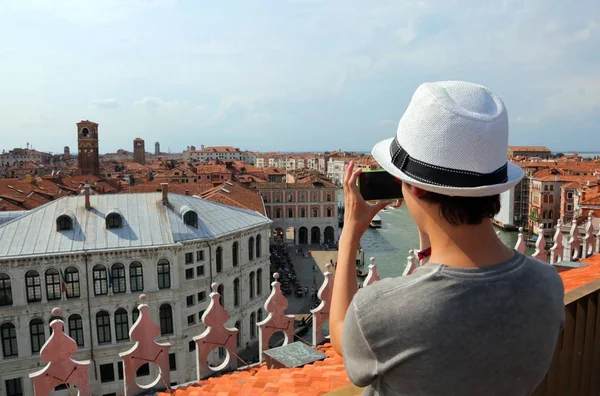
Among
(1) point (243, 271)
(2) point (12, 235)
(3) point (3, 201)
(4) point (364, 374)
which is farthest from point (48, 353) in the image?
(3) point (3, 201)

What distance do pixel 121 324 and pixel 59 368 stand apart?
1548 centimetres

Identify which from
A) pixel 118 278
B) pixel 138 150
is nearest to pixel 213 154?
pixel 138 150

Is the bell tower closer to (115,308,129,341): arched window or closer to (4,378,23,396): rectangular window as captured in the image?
(115,308,129,341): arched window

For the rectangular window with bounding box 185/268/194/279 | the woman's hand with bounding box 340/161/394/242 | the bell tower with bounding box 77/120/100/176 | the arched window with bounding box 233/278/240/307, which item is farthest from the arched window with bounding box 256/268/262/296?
the bell tower with bounding box 77/120/100/176

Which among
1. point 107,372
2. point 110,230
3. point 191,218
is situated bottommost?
point 107,372

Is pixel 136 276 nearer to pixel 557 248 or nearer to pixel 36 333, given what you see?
pixel 36 333

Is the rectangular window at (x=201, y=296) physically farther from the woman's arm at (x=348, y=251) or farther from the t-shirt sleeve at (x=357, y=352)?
the t-shirt sleeve at (x=357, y=352)

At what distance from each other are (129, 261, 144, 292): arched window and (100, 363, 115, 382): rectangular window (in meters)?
2.85

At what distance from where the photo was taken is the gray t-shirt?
145 centimetres

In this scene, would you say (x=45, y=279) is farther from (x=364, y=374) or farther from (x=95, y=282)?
(x=364, y=374)

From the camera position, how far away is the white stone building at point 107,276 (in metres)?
17.6

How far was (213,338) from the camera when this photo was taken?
479 centimetres

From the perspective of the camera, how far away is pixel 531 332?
5.08ft

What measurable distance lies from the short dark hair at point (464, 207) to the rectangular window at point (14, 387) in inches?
780
